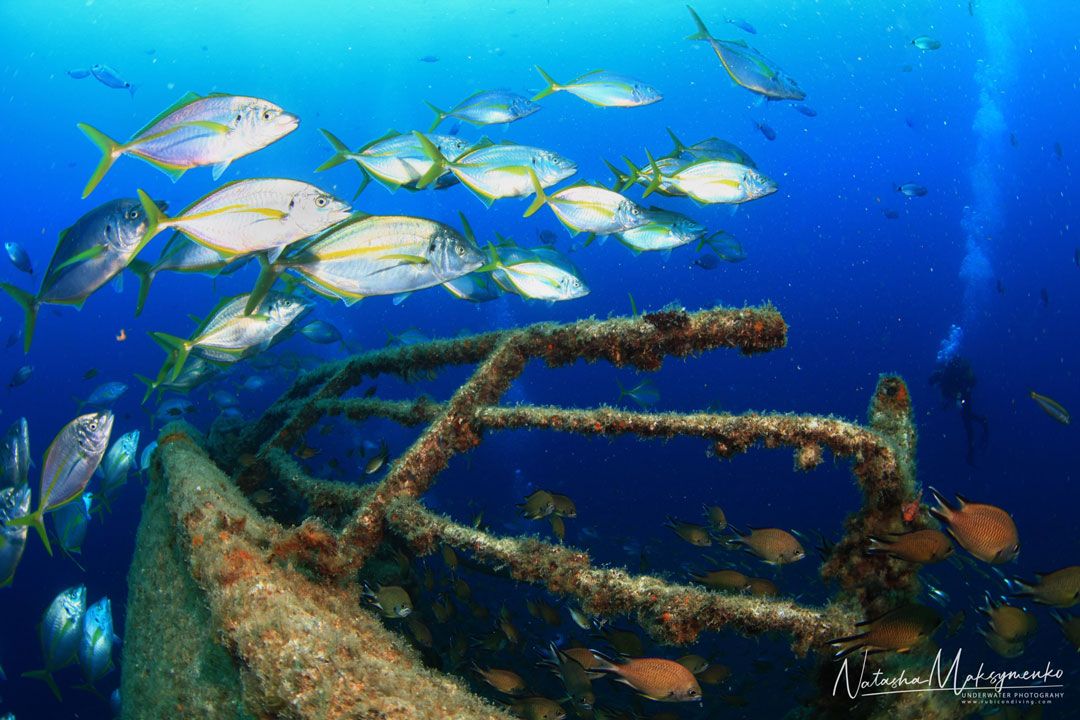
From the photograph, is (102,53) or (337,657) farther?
(102,53)

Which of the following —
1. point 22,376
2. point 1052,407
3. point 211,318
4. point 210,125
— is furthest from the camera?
point 22,376

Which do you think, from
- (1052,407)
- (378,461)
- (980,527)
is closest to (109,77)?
(378,461)

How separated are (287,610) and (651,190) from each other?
11.7 feet

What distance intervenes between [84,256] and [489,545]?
3.04m

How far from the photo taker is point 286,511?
21.4 ft

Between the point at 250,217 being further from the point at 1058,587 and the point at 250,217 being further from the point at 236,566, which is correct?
the point at 1058,587

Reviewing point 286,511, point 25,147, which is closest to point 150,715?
point 286,511

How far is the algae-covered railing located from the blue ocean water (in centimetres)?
547

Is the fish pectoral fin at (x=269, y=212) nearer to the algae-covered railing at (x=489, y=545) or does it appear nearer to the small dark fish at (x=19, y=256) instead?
the algae-covered railing at (x=489, y=545)

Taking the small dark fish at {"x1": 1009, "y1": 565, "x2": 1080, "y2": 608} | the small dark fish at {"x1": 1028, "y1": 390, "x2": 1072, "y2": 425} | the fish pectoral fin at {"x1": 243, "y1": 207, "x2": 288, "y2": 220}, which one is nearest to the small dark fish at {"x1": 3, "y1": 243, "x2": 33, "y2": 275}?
the fish pectoral fin at {"x1": 243, "y1": 207, "x2": 288, "y2": 220}

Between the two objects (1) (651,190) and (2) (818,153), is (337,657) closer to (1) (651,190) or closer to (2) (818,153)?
(1) (651,190)

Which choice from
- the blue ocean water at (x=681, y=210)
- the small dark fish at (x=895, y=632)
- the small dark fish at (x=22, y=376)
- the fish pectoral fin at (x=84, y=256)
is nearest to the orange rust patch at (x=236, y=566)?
the fish pectoral fin at (x=84, y=256)

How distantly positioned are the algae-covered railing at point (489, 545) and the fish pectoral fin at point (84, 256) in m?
1.46

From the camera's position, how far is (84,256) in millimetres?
3375
